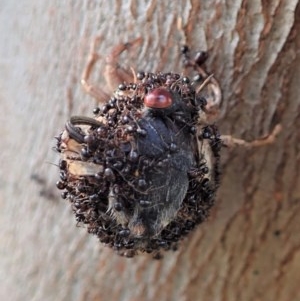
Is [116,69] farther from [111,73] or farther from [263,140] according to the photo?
[263,140]

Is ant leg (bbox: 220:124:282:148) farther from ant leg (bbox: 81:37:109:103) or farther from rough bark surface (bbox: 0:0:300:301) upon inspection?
ant leg (bbox: 81:37:109:103)

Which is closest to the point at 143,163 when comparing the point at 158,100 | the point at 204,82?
the point at 158,100

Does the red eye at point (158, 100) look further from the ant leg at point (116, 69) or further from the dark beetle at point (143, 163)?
the ant leg at point (116, 69)

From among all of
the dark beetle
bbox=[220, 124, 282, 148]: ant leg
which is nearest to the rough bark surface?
bbox=[220, 124, 282, 148]: ant leg

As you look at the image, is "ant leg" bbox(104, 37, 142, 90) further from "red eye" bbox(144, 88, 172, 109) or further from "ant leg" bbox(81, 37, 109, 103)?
"red eye" bbox(144, 88, 172, 109)

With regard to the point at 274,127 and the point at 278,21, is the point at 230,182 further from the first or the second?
the point at 278,21

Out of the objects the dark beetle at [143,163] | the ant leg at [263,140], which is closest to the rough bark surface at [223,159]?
the ant leg at [263,140]

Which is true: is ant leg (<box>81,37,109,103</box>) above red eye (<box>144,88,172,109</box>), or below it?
below

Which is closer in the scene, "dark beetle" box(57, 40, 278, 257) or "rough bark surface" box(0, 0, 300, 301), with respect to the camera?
"dark beetle" box(57, 40, 278, 257)
